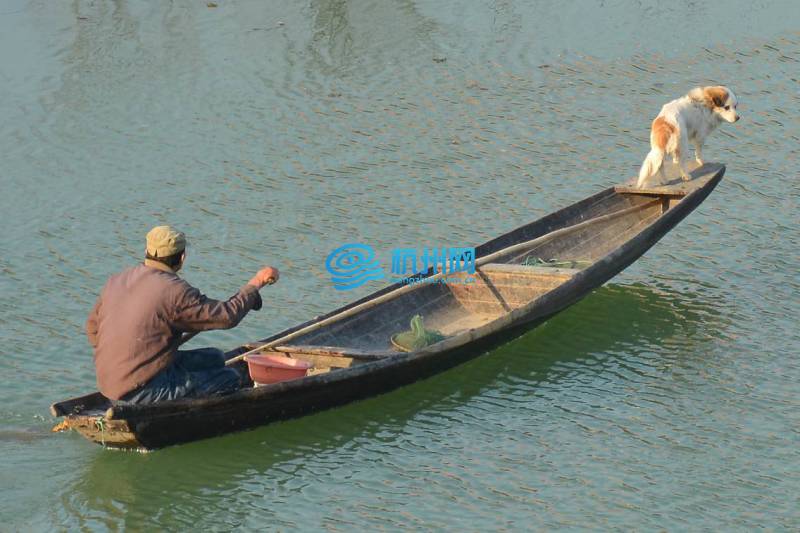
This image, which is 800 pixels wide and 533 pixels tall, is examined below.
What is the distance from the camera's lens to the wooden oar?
9.96 metres

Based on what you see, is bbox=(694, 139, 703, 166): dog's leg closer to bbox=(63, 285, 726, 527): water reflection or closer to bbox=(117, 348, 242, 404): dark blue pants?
bbox=(63, 285, 726, 527): water reflection

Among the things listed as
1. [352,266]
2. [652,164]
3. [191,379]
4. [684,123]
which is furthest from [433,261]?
[191,379]

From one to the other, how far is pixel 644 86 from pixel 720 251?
503 centimetres

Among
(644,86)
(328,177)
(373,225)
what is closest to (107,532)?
(373,225)

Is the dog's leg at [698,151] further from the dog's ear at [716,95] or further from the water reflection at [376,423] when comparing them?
the water reflection at [376,423]

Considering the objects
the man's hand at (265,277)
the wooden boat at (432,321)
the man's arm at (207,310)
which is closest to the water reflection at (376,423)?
the wooden boat at (432,321)

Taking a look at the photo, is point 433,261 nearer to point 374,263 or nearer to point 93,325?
point 374,263

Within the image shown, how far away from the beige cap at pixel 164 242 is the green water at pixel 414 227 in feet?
4.74

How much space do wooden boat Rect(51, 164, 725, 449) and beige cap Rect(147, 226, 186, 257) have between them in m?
1.02

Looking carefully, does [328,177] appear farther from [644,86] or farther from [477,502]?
[477,502]

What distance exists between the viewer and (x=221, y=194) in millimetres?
A: 14852

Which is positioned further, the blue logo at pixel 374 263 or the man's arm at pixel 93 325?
the blue logo at pixel 374 263

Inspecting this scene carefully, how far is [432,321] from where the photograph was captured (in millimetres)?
11406

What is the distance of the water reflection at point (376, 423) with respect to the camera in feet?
29.3
